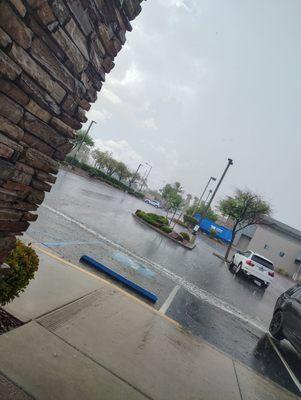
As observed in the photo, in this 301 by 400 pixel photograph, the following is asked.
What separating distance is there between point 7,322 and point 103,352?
1140 millimetres

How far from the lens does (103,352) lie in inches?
147

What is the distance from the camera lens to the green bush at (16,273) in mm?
3264

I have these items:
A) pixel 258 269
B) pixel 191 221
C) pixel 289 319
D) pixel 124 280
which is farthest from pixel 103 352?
pixel 191 221

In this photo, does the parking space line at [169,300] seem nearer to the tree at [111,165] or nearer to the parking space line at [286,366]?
the parking space line at [286,366]

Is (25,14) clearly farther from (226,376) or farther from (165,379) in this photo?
(226,376)

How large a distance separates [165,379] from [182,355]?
0.86m

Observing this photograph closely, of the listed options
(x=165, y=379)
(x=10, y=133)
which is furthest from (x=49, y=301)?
(x=10, y=133)

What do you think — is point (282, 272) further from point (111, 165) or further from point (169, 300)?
point (111, 165)

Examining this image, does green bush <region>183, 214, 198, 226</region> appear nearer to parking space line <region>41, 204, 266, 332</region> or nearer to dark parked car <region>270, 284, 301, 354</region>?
parking space line <region>41, 204, 266, 332</region>

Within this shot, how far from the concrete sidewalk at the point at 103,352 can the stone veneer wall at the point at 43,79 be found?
1.19 metres

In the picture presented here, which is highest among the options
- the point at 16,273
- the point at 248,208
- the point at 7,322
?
the point at 248,208

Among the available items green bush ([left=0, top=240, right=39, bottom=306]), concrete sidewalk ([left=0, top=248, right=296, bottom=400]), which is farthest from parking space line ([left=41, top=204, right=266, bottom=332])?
green bush ([left=0, top=240, right=39, bottom=306])

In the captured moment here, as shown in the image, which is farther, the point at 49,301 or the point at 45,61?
the point at 49,301

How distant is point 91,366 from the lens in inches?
133
